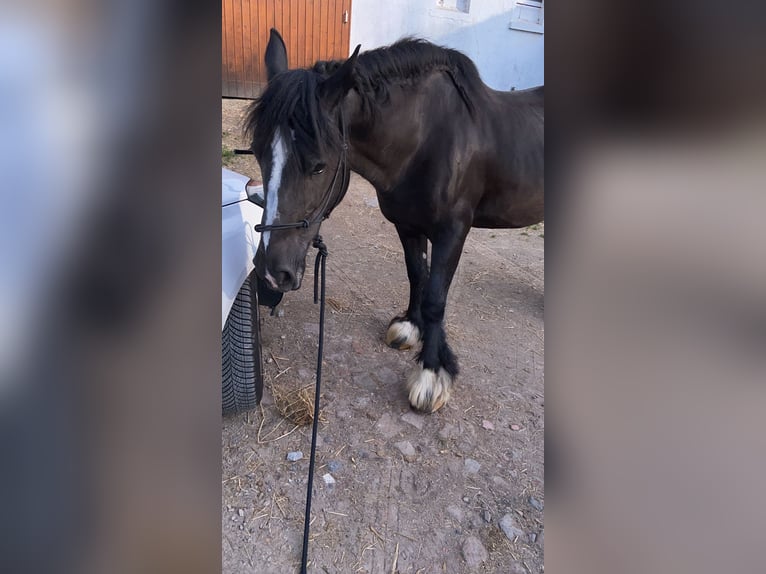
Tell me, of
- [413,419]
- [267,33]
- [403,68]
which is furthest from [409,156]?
[267,33]

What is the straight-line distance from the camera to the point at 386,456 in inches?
90.0

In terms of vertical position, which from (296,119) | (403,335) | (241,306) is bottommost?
(403,335)

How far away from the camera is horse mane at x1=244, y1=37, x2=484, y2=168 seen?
74.4 inches

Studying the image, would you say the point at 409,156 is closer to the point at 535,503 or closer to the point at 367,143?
the point at 367,143

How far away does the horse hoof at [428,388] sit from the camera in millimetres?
2568

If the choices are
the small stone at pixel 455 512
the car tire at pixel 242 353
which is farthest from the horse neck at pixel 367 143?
the small stone at pixel 455 512

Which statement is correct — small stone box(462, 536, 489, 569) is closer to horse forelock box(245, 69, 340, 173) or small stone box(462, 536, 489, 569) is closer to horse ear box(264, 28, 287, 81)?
horse forelock box(245, 69, 340, 173)

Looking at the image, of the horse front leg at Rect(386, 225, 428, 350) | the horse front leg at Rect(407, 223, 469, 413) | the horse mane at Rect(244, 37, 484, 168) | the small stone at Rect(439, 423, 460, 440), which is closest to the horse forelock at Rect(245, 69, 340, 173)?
the horse mane at Rect(244, 37, 484, 168)

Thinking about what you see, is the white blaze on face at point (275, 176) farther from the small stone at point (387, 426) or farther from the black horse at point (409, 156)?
the small stone at point (387, 426)

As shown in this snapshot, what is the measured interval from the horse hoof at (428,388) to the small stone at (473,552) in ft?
2.61
